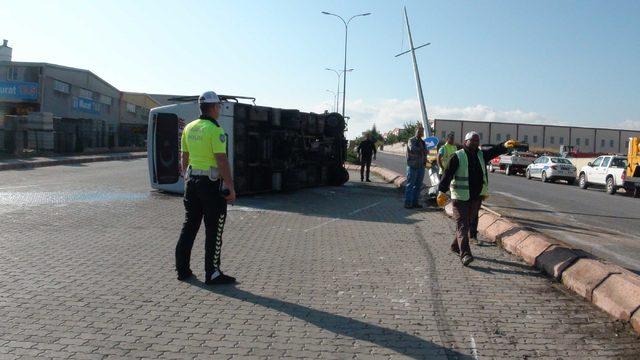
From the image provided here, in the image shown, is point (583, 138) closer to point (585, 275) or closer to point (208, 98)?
point (585, 275)

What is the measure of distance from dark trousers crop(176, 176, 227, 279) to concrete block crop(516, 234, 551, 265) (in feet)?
13.2

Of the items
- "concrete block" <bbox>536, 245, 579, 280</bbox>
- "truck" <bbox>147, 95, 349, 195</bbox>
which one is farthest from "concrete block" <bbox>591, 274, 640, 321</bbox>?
"truck" <bbox>147, 95, 349, 195</bbox>

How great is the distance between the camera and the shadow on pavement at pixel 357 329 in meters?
4.51

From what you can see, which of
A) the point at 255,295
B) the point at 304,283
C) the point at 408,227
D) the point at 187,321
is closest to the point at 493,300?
the point at 304,283

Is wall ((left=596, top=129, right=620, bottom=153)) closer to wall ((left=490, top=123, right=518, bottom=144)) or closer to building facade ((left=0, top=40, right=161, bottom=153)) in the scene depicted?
wall ((left=490, top=123, right=518, bottom=144))

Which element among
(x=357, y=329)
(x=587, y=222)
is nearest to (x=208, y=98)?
(x=357, y=329)

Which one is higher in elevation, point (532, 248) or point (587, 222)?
point (532, 248)

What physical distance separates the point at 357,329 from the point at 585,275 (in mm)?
2838

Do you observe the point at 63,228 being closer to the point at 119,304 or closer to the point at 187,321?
the point at 119,304

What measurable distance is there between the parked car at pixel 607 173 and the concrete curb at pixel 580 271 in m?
18.9

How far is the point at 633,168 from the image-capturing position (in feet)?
80.3

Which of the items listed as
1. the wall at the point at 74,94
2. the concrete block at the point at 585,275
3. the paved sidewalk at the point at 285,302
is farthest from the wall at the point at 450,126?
the concrete block at the point at 585,275

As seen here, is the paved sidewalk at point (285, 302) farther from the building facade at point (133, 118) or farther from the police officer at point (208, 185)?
the building facade at point (133, 118)

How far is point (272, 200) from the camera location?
14281mm
